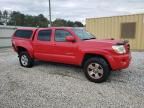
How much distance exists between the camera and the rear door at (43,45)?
24.8ft

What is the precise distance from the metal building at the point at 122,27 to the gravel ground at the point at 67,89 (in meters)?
8.04

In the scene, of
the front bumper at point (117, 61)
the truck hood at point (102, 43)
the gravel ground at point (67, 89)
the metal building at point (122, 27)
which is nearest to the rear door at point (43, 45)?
the gravel ground at point (67, 89)

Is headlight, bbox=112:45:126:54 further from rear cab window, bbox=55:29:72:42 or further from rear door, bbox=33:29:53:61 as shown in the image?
rear door, bbox=33:29:53:61

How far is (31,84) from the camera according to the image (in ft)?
19.6

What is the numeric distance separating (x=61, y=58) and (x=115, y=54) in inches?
82.1

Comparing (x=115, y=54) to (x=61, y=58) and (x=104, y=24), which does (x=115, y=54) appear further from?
(x=104, y=24)

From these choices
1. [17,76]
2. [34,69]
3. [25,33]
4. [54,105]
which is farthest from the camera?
[25,33]

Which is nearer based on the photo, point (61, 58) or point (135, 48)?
point (61, 58)

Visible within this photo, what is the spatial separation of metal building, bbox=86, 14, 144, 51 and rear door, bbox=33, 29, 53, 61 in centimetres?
949

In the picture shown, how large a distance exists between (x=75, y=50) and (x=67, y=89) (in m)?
1.58

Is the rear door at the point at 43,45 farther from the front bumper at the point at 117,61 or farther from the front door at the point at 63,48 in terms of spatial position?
the front bumper at the point at 117,61

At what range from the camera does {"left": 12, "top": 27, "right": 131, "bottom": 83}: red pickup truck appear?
19.6ft

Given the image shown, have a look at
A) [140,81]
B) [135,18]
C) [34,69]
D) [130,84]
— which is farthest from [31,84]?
[135,18]

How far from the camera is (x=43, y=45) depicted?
7723mm
